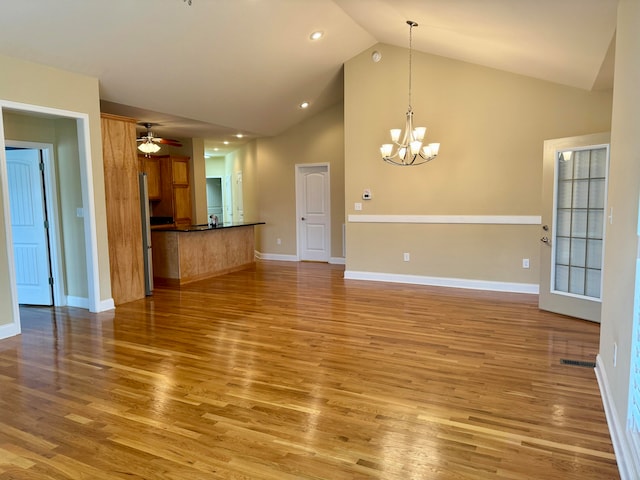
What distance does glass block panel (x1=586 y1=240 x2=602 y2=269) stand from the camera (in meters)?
4.39

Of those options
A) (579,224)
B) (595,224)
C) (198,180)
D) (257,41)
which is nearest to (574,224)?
(579,224)

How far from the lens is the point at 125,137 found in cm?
545

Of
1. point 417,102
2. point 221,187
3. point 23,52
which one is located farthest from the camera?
point 221,187

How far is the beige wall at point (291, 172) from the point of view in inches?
326

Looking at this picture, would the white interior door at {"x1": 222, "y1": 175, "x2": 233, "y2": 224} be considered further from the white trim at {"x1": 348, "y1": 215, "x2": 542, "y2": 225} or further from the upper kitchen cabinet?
the white trim at {"x1": 348, "y1": 215, "x2": 542, "y2": 225}

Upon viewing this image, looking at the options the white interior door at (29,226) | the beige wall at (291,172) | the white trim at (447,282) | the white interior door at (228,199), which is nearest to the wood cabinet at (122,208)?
the white interior door at (29,226)

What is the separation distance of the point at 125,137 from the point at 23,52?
1543mm

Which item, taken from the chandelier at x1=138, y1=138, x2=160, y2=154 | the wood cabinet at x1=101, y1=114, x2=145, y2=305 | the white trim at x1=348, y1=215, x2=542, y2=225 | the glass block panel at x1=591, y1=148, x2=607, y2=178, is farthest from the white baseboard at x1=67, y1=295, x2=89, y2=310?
the glass block panel at x1=591, y1=148, x2=607, y2=178

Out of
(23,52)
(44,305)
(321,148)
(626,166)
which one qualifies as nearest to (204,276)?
(44,305)

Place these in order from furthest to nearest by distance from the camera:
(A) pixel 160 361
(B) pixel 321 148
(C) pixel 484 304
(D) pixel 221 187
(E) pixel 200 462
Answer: (D) pixel 221 187 < (B) pixel 321 148 < (C) pixel 484 304 < (A) pixel 160 361 < (E) pixel 200 462

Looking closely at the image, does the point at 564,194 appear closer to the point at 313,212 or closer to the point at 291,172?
the point at 313,212

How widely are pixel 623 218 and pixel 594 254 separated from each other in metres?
2.43

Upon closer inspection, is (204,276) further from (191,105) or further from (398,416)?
(398,416)

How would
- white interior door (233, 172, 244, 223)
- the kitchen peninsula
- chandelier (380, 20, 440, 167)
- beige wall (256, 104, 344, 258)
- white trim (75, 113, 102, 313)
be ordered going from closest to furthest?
white trim (75, 113, 102, 313) < chandelier (380, 20, 440, 167) < the kitchen peninsula < beige wall (256, 104, 344, 258) < white interior door (233, 172, 244, 223)
